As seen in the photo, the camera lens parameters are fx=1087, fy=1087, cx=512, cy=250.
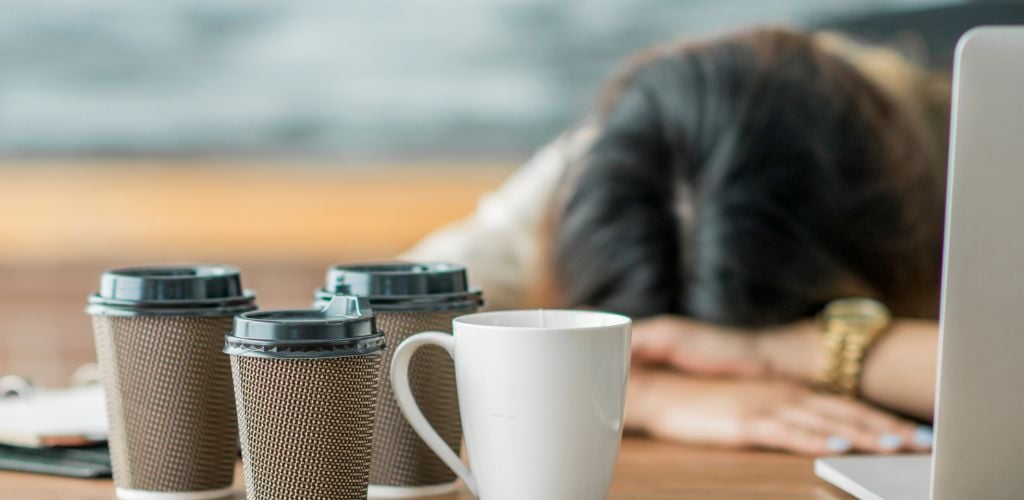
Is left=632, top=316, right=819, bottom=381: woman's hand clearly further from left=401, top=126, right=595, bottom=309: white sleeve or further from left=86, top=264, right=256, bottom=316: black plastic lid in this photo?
left=86, top=264, right=256, bottom=316: black plastic lid

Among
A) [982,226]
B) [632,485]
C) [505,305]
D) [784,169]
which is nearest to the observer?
[982,226]

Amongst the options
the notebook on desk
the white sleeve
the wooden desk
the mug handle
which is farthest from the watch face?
the notebook on desk

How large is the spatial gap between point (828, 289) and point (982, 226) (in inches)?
25.0

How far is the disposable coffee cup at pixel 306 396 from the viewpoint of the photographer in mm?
579

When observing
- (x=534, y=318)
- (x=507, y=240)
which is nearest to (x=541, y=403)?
(x=534, y=318)

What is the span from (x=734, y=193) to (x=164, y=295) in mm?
672

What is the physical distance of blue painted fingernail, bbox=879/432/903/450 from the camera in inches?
35.5

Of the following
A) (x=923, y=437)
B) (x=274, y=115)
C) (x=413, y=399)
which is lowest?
(x=923, y=437)

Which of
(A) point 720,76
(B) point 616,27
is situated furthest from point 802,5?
(A) point 720,76

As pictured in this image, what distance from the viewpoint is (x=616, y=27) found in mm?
2574

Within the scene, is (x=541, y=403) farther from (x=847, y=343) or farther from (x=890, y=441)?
(x=847, y=343)

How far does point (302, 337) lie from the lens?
0.58m

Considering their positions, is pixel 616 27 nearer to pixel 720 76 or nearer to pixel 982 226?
pixel 720 76

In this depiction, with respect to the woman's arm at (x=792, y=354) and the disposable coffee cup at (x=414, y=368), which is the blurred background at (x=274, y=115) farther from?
the disposable coffee cup at (x=414, y=368)
